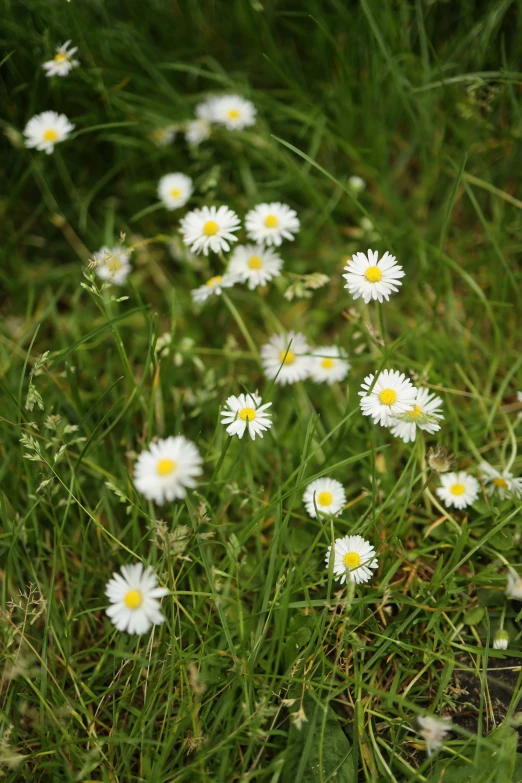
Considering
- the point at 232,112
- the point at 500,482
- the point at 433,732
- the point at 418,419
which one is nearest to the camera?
the point at 433,732

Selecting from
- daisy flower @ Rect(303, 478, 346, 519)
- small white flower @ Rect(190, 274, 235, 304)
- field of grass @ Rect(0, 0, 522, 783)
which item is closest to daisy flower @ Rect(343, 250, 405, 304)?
field of grass @ Rect(0, 0, 522, 783)

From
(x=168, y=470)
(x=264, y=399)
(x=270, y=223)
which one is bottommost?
(x=168, y=470)

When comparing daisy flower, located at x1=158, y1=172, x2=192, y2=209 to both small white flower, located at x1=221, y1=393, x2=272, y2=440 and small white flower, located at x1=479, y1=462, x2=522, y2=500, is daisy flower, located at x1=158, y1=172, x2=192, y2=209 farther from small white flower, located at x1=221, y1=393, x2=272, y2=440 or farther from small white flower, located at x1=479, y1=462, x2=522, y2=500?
small white flower, located at x1=479, y1=462, x2=522, y2=500

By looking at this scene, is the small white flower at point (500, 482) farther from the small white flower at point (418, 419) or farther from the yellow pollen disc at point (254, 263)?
the yellow pollen disc at point (254, 263)

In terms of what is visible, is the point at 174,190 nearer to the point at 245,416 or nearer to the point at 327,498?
the point at 245,416

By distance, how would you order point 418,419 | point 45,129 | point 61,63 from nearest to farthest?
point 418,419 → point 61,63 → point 45,129

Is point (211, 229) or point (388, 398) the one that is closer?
point (388, 398)

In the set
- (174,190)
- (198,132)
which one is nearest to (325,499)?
(174,190)

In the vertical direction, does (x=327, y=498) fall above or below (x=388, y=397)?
below
